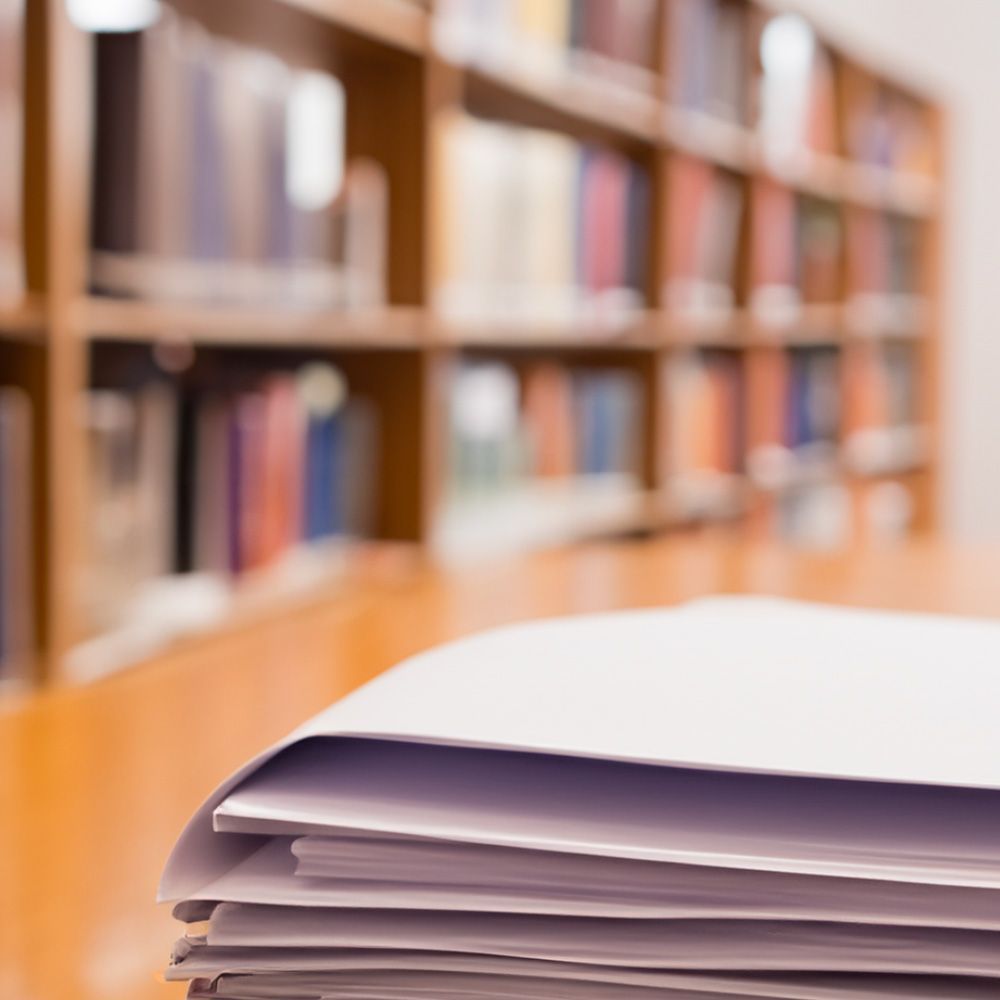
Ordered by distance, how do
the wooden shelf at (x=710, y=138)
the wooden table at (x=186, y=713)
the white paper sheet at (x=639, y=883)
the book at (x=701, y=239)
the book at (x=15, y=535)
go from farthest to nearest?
the book at (x=701, y=239)
the wooden shelf at (x=710, y=138)
the book at (x=15, y=535)
the wooden table at (x=186, y=713)
the white paper sheet at (x=639, y=883)

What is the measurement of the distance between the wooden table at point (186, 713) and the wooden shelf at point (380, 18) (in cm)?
100

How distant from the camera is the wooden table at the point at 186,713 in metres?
0.42

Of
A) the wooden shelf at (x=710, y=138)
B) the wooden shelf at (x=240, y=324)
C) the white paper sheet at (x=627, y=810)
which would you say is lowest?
the white paper sheet at (x=627, y=810)

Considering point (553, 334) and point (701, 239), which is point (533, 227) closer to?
point (553, 334)

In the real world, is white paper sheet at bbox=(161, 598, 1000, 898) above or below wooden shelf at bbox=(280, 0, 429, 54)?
below

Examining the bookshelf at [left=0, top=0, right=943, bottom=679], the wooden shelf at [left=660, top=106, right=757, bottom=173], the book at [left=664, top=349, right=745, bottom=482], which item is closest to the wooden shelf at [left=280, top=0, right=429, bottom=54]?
the bookshelf at [left=0, top=0, right=943, bottom=679]

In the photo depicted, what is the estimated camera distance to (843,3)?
4590mm

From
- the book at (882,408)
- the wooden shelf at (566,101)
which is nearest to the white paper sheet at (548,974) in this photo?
the wooden shelf at (566,101)

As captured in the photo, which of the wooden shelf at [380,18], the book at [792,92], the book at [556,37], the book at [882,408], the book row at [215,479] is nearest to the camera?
the book row at [215,479]

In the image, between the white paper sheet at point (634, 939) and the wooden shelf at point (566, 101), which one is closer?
the white paper sheet at point (634, 939)

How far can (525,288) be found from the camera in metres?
2.50

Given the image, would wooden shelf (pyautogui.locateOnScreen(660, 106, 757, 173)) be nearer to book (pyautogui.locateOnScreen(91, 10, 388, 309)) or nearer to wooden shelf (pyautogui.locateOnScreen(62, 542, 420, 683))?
book (pyautogui.locateOnScreen(91, 10, 388, 309))

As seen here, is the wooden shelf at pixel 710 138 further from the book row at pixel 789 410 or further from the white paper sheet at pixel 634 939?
the white paper sheet at pixel 634 939

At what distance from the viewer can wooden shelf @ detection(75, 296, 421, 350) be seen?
60.4 inches
